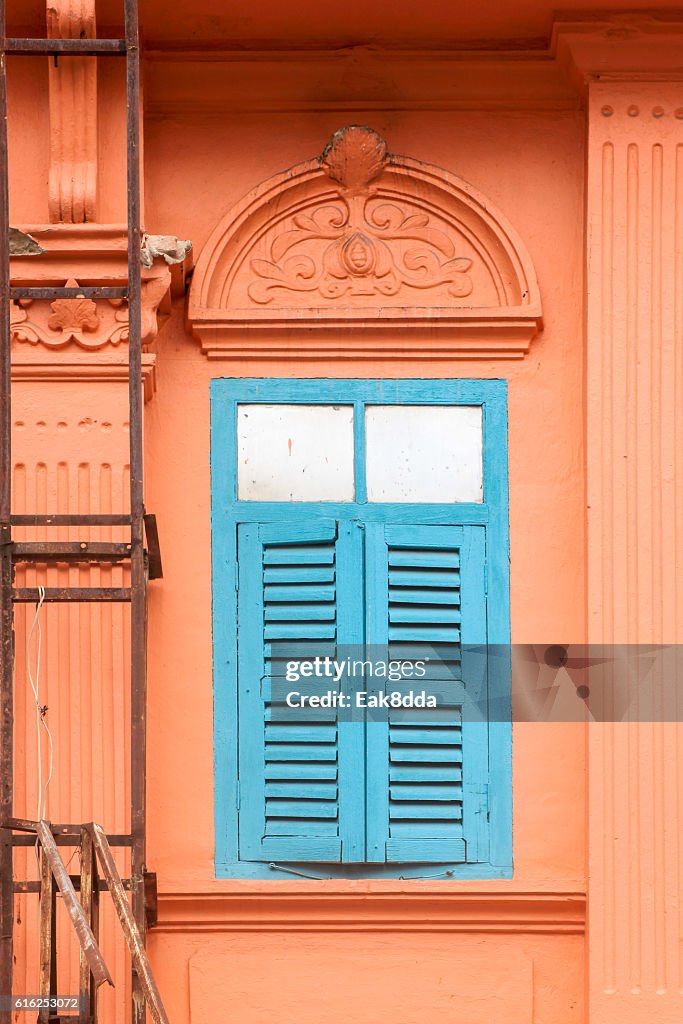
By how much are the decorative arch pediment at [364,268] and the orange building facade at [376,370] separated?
0.04 feet

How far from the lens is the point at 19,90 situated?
5.72m

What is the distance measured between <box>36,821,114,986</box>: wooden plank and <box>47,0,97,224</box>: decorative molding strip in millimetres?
2188

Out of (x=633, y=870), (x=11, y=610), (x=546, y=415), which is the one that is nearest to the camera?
(x=11, y=610)

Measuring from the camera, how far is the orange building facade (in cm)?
550

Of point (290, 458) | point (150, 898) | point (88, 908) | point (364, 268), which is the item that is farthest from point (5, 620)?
point (364, 268)

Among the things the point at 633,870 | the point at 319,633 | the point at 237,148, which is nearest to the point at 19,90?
the point at 237,148

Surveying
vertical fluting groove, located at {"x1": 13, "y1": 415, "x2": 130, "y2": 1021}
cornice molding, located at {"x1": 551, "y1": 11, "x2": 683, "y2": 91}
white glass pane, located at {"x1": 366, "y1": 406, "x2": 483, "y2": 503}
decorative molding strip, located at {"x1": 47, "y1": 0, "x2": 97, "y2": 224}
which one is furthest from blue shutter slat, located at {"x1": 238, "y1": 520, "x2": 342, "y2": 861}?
cornice molding, located at {"x1": 551, "y1": 11, "x2": 683, "y2": 91}

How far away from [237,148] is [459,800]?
256cm

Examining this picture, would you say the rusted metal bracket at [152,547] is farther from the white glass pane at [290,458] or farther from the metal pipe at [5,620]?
the metal pipe at [5,620]

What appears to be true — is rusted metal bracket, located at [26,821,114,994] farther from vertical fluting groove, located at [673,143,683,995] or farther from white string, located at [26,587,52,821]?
vertical fluting groove, located at [673,143,683,995]

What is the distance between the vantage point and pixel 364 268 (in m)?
5.89

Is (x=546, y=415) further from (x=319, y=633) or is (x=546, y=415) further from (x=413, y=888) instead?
(x=413, y=888)

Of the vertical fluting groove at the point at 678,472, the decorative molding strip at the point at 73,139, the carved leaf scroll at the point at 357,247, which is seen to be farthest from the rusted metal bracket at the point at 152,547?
the vertical fluting groove at the point at 678,472

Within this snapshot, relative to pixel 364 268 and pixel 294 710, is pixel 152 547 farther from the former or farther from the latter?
pixel 364 268
